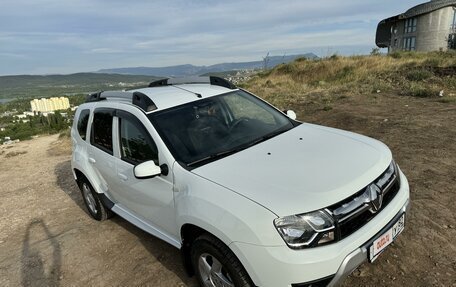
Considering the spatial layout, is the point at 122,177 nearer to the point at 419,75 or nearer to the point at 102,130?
the point at 102,130

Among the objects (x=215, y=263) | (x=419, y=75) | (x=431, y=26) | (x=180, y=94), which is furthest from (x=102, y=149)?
(x=431, y=26)

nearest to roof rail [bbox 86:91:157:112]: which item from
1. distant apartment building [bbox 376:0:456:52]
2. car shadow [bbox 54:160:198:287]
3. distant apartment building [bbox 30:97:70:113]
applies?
car shadow [bbox 54:160:198:287]

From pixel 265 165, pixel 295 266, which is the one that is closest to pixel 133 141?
pixel 265 165

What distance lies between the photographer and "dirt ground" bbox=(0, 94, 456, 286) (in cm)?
300

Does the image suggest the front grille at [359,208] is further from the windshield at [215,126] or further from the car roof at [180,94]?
the car roof at [180,94]

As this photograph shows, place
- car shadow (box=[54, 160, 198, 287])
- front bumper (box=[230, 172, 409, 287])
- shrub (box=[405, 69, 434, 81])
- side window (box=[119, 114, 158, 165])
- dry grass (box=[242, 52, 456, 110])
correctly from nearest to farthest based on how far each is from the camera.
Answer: front bumper (box=[230, 172, 409, 287]) → side window (box=[119, 114, 158, 165]) → car shadow (box=[54, 160, 198, 287]) → dry grass (box=[242, 52, 456, 110]) → shrub (box=[405, 69, 434, 81])

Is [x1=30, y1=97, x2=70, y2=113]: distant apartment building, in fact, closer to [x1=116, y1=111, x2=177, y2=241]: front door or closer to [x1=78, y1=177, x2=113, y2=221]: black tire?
[x1=78, y1=177, x2=113, y2=221]: black tire

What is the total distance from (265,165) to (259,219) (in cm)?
60

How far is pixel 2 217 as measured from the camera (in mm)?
5648

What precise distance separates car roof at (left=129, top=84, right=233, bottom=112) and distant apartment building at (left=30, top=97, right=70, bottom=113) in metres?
91.4

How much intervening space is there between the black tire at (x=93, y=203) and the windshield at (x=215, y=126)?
1.81 m

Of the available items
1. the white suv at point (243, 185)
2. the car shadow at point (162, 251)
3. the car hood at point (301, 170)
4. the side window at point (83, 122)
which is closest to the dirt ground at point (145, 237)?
the car shadow at point (162, 251)

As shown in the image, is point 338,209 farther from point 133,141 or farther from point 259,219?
point 133,141

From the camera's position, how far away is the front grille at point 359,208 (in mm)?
2160
